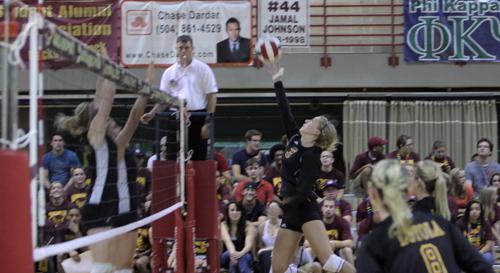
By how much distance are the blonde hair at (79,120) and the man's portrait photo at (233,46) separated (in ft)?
33.0

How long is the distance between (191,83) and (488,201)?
549 cm

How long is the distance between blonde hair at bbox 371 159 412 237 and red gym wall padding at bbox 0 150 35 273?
5.83 ft

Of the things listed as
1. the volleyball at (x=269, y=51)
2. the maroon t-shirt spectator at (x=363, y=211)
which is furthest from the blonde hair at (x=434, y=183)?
the maroon t-shirt spectator at (x=363, y=211)

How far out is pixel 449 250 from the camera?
3988 mm

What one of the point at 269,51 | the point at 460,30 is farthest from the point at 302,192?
the point at 460,30

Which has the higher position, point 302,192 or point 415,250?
point 415,250

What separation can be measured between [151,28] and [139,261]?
6.98m

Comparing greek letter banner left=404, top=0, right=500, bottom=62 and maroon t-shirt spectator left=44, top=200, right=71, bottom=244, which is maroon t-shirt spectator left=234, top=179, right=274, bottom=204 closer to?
maroon t-shirt spectator left=44, top=200, right=71, bottom=244

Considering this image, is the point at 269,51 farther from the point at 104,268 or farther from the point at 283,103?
the point at 104,268

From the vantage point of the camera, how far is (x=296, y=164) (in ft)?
24.1

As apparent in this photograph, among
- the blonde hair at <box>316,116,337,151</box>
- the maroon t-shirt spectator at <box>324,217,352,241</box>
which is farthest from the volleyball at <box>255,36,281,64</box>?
the maroon t-shirt spectator at <box>324,217,352,241</box>

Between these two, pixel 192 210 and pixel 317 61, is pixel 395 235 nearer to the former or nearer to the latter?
pixel 192 210

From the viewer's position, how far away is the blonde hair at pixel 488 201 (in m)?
10.9

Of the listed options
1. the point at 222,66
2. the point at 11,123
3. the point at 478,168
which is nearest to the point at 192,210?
the point at 11,123
